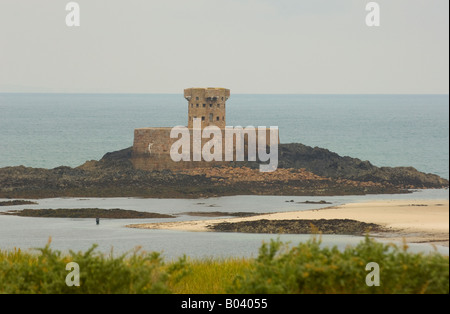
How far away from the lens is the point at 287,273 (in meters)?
14.1

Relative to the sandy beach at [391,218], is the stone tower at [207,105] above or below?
above

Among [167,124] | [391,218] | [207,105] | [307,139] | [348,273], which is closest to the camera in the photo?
[348,273]

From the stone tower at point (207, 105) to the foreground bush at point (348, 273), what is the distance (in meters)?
55.7

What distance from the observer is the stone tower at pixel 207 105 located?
70.1m

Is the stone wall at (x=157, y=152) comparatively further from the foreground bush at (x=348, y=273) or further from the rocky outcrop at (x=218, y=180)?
the foreground bush at (x=348, y=273)

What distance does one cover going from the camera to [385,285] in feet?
45.4

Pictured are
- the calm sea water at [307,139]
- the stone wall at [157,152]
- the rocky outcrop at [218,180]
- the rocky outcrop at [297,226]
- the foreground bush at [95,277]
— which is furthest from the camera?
the calm sea water at [307,139]

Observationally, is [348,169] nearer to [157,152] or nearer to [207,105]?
[207,105]

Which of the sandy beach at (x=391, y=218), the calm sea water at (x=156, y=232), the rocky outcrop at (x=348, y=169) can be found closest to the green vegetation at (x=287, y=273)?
the calm sea water at (x=156, y=232)

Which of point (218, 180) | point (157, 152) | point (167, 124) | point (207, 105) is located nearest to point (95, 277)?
point (218, 180)

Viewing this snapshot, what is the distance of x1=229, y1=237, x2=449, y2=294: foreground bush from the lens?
1343cm

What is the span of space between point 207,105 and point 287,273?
186 feet

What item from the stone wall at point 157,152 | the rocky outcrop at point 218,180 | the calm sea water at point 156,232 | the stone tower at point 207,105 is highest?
the stone tower at point 207,105

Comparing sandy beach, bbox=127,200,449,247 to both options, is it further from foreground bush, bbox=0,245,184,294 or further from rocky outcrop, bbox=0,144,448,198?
rocky outcrop, bbox=0,144,448,198
